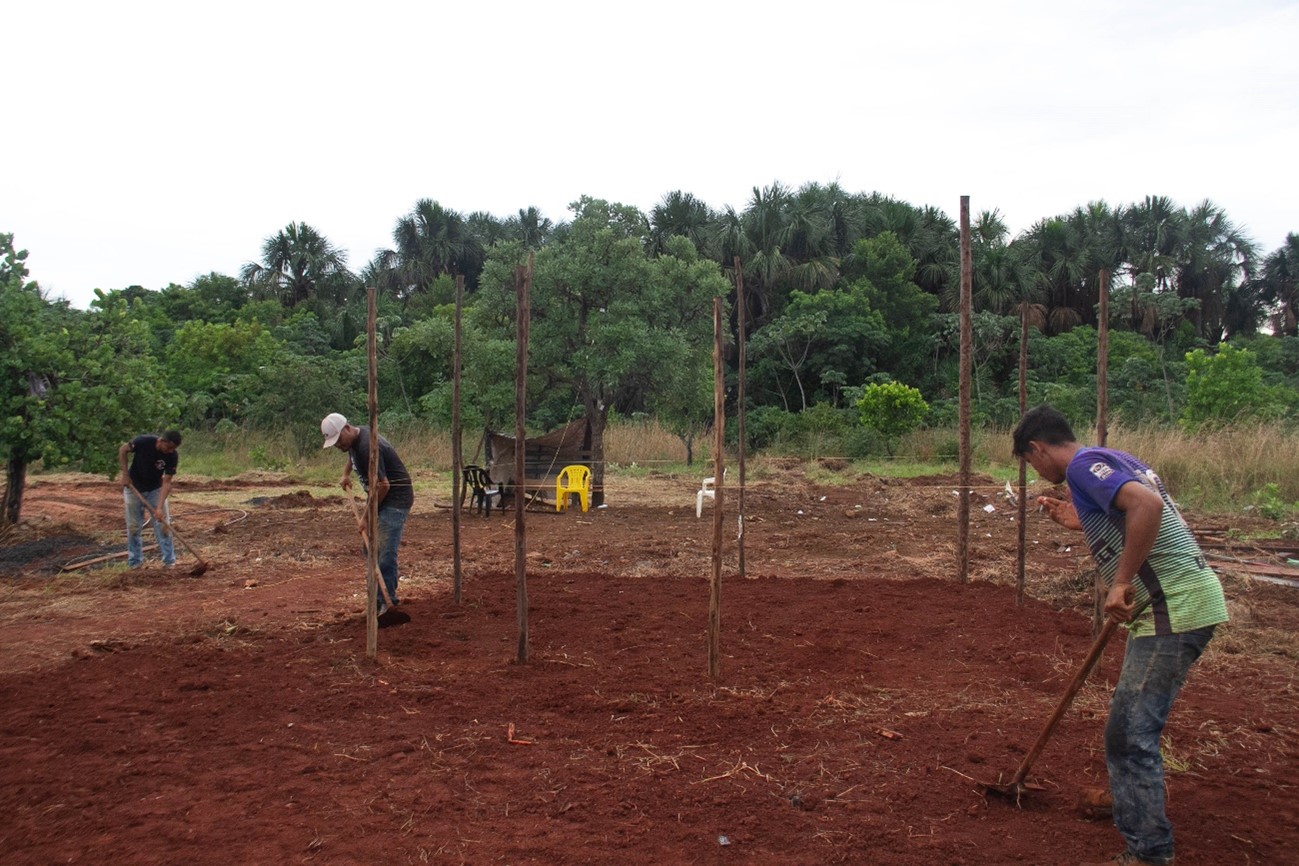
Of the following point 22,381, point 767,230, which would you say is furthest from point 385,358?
point 22,381

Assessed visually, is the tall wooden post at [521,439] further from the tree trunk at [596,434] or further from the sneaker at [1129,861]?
the tree trunk at [596,434]

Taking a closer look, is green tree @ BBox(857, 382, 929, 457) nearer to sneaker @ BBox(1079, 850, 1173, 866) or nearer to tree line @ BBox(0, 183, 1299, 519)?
tree line @ BBox(0, 183, 1299, 519)

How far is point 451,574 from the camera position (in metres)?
9.89

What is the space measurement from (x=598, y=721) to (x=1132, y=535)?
115 inches

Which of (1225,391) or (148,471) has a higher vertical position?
(1225,391)

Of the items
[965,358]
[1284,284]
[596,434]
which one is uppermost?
[1284,284]

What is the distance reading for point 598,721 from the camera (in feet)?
17.0

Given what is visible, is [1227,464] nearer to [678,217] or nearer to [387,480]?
[387,480]

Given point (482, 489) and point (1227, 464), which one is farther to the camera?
point (1227, 464)

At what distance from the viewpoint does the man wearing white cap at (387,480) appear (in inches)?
284

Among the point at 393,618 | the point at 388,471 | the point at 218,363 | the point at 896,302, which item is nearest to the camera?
the point at 393,618

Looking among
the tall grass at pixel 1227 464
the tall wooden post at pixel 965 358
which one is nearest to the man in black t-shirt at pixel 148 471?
the tall wooden post at pixel 965 358

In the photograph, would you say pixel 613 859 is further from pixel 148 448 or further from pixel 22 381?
pixel 22 381

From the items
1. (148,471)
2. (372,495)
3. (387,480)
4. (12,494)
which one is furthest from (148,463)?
(372,495)
